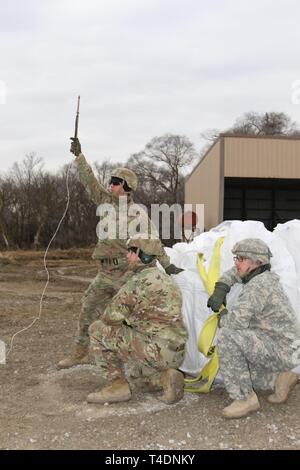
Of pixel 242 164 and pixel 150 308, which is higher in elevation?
pixel 242 164

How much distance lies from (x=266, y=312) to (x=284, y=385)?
0.56m

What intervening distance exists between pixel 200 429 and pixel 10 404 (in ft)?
4.92

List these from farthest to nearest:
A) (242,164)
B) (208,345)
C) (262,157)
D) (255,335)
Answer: (262,157) < (242,164) < (208,345) < (255,335)

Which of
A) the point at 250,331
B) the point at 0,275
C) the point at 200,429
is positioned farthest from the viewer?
the point at 0,275

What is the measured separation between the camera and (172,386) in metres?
4.03

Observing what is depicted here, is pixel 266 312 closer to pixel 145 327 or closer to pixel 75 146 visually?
pixel 145 327

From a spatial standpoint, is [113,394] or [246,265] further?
[113,394]

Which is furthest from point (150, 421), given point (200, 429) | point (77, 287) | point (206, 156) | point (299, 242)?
point (206, 156)

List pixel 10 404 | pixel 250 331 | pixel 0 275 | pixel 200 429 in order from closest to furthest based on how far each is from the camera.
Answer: pixel 200 429, pixel 250 331, pixel 10 404, pixel 0 275

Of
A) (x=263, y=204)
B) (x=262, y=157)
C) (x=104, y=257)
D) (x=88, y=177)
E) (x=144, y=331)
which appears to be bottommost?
(x=144, y=331)

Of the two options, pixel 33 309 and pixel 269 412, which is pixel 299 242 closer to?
pixel 269 412

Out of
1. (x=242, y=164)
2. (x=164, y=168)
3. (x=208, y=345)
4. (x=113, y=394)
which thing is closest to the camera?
(x=113, y=394)

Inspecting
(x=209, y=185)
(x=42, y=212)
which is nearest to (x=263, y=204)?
(x=209, y=185)
